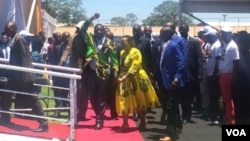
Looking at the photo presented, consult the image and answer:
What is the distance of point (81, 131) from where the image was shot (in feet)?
31.0

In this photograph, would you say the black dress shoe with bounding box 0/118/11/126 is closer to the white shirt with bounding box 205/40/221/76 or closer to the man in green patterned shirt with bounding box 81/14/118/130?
the man in green patterned shirt with bounding box 81/14/118/130

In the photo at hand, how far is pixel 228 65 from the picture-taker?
955 cm

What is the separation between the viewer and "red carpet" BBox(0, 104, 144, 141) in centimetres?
812

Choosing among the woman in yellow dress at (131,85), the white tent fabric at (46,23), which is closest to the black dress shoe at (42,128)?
the woman in yellow dress at (131,85)

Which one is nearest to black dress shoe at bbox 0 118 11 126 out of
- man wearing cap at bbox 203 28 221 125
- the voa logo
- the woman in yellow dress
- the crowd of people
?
the crowd of people

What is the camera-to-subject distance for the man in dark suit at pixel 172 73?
854cm

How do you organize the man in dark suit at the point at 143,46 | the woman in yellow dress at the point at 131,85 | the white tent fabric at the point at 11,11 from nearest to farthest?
1. the woman in yellow dress at the point at 131,85
2. the white tent fabric at the point at 11,11
3. the man in dark suit at the point at 143,46

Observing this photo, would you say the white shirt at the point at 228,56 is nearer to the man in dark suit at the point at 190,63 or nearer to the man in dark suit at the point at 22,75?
the man in dark suit at the point at 190,63

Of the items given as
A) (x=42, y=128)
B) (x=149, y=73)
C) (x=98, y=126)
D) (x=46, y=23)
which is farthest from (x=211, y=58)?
(x=46, y=23)

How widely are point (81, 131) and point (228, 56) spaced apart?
3.02 metres

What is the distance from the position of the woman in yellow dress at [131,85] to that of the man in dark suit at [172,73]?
2.53 ft

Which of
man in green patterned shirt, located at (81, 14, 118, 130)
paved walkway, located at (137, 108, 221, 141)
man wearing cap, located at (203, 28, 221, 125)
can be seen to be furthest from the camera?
man wearing cap, located at (203, 28, 221, 125)

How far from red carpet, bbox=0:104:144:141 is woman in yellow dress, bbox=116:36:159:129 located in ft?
1.49

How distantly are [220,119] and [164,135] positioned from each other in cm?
195
